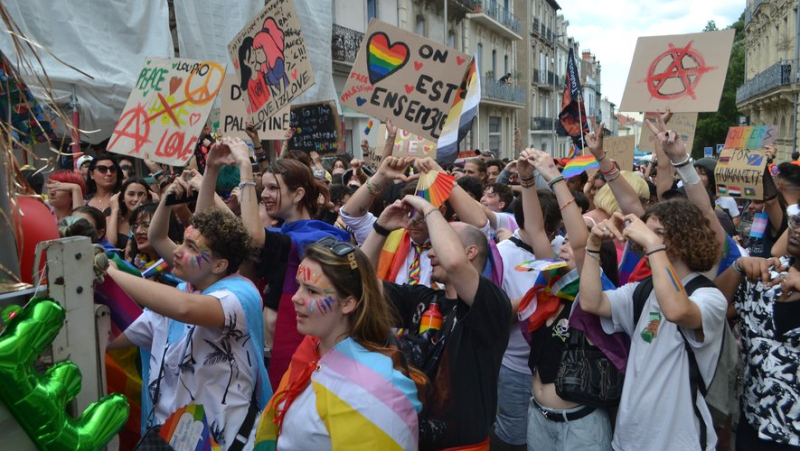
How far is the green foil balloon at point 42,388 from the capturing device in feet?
3.74

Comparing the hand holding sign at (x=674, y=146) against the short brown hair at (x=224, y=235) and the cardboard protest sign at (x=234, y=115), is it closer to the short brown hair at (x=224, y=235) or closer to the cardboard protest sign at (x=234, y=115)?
the short brown hair at (x=224, y=235)

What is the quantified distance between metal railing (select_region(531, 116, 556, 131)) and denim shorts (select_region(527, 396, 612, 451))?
41.6 m

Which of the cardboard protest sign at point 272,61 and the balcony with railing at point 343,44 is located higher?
the balcony with railing at point 343,44

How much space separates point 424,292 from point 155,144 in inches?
102

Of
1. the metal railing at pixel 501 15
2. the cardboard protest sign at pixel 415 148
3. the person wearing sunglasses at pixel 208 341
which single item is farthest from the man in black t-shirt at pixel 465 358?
the metal railing at pixel 501 15

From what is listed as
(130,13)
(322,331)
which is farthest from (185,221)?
(130,13)

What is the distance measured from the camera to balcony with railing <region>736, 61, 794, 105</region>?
31.2 m

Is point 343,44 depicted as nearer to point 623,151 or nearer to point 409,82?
point 623,151

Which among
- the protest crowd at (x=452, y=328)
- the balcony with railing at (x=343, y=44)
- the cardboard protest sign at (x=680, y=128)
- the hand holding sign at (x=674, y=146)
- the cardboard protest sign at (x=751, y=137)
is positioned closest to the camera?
the protest crowd at (x=452, y=328)

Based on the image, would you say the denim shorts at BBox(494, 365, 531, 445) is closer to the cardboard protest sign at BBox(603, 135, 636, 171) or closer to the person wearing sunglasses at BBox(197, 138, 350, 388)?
the person wearing sunglasses at BBox(197, 138, 350, 388)

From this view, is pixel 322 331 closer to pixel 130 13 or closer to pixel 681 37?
pixel 681 37

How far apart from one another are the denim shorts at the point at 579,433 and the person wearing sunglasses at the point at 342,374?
1.02m

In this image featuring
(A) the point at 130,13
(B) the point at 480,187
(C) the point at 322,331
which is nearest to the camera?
(C) the point at 322,331

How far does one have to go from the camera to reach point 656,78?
17.4 feet
